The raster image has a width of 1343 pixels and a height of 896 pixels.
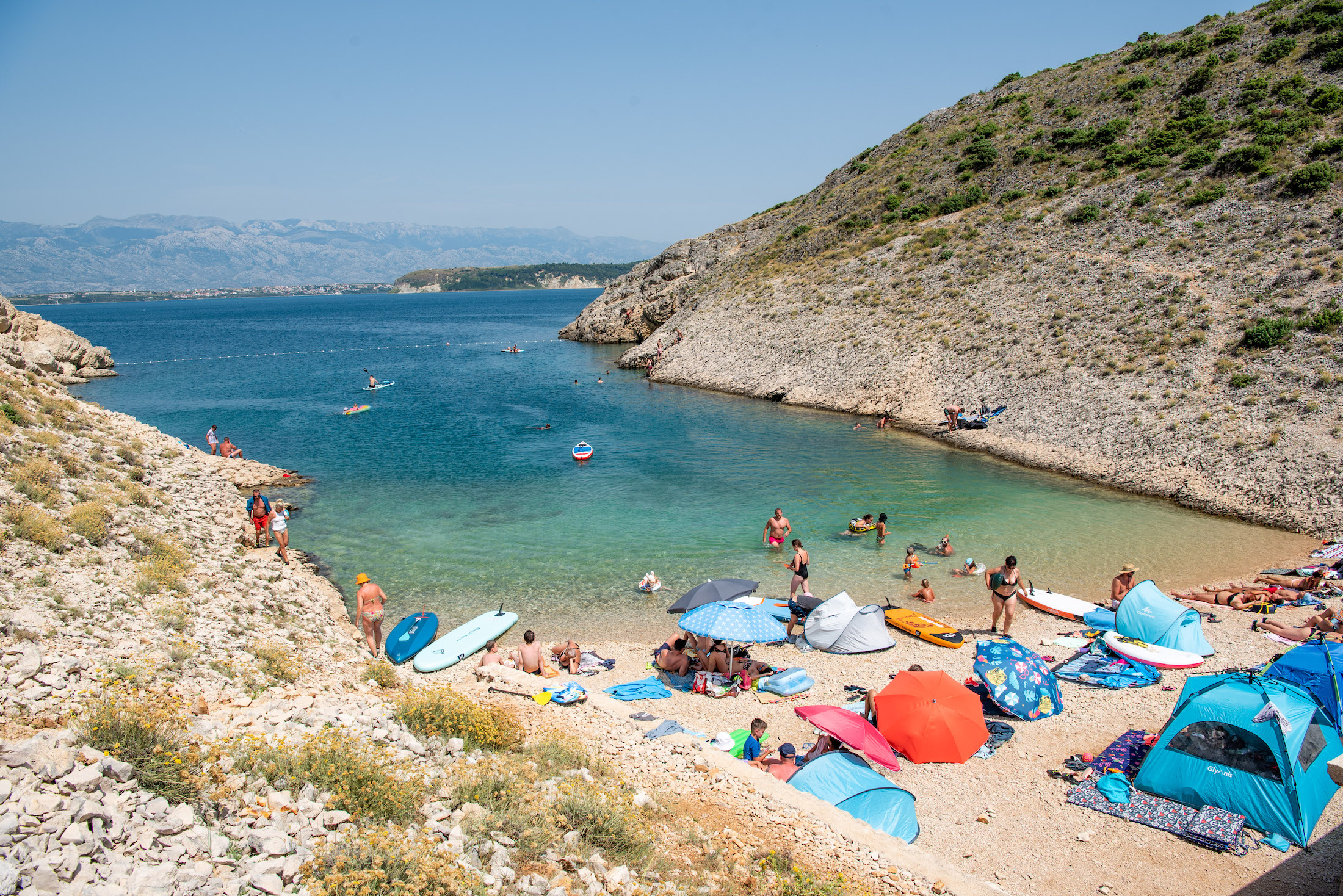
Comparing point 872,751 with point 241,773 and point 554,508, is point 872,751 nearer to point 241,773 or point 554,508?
point 241,773

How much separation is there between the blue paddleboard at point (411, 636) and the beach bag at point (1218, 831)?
50.0 feet

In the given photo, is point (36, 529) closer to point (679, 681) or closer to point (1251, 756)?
point (679, 681)

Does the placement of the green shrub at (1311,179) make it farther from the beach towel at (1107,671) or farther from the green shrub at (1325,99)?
the beach towel at (1107,671)

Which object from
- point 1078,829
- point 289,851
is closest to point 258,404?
point 289,851

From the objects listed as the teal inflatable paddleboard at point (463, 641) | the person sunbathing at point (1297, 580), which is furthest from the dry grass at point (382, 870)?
the person sunbathing at point (1297, 580)

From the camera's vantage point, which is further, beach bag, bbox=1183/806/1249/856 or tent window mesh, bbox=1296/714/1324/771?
tent window mesh, bbox=1296/714/1324/771

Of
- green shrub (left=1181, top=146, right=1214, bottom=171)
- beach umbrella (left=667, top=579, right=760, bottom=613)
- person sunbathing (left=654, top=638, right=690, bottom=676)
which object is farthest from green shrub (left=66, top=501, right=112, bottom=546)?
green shrub (left=1181, top=146, right=1214, bottom=171)

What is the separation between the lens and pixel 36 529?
13.8 meters

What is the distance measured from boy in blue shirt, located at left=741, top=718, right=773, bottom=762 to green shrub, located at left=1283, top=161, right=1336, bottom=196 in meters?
43.1

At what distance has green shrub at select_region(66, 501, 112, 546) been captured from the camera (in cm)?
1496

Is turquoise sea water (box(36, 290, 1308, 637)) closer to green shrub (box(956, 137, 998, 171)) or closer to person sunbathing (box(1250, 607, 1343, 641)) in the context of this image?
person sunbathing (box(1250, 607, 1343, 641))

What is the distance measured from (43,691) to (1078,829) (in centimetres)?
1424

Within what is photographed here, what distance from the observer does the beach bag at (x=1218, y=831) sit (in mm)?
9734

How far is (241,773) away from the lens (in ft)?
24.8
